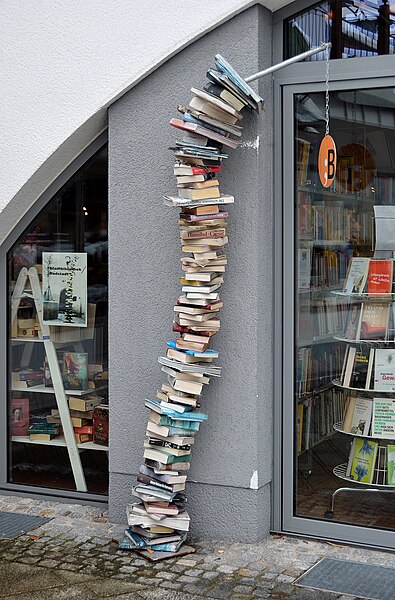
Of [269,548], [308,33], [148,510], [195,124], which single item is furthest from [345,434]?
[308,33]

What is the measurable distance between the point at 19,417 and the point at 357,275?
2.64m

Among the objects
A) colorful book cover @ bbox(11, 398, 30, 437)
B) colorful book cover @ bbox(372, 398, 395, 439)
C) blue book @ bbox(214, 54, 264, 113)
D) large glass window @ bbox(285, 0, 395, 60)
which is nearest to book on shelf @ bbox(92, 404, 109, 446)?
colorful book cover @ bbox(11, 398, 30, 437)

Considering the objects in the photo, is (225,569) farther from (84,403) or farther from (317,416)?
(84,403)

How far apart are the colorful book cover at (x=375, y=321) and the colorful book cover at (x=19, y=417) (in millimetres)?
2479

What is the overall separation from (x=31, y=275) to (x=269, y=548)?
8.18 feet

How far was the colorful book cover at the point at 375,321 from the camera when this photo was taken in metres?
5.36

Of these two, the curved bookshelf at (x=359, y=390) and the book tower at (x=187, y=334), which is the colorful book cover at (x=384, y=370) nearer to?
the curved bookshelf at (x=359, y=390)

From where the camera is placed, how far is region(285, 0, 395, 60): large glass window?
17.1ft

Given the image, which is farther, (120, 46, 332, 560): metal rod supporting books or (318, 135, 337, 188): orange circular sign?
(318, 135, 337, 188): orange circular sign

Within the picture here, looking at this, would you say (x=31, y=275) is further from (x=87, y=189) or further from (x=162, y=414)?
(x=162, y=414)

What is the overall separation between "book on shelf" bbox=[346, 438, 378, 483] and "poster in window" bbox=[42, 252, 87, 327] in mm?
1998

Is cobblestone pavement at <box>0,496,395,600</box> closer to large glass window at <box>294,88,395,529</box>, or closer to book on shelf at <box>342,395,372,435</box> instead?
large glass window at <box>294,88,395,529</box>

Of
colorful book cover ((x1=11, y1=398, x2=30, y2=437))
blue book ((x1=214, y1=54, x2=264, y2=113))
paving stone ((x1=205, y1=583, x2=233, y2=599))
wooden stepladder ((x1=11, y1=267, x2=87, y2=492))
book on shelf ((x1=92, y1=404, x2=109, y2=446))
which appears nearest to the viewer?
paving stone ((x1=205, y1=583, x2=233, y2=599))

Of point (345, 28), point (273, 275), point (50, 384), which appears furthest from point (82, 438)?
point (345, 28)
